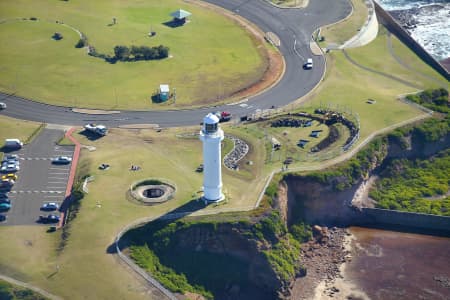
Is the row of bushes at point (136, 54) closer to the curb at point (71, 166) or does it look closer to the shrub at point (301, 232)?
the curb at point (71, 166)

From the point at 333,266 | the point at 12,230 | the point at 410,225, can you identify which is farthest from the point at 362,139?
the point at 12,230

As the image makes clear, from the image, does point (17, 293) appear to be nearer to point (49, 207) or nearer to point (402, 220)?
point (49, 207)

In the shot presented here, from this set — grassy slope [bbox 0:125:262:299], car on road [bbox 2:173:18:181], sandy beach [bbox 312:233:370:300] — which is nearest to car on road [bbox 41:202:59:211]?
grassy slope [bbox 0:125:262:299]

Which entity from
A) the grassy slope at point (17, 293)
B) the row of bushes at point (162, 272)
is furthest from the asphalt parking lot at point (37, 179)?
the row of bushes at point (162, 272)

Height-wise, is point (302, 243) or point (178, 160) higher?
point (178, 160)

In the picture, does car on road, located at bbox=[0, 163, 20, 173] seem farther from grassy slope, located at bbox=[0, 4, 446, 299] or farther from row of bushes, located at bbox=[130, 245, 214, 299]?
row of bushes, located at bbox=[130, 245, 214, 299]

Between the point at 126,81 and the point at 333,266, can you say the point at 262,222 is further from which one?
the point at 126,81

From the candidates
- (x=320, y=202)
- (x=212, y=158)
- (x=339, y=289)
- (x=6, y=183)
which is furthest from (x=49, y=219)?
(x=339, y=289)
